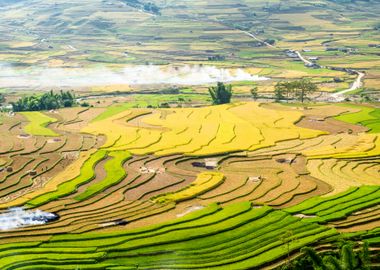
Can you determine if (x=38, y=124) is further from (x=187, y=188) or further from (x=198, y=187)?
(x=198, y=187)

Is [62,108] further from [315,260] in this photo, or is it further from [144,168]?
[315,260]

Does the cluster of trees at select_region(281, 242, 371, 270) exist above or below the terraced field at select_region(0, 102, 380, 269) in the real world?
above

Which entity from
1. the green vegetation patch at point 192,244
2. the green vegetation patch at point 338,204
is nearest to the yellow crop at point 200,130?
the green vegetation patch at point 338,204

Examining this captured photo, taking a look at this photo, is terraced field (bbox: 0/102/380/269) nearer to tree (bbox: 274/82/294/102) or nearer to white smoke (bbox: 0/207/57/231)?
white smoke (bbox: 0/207/57/231)

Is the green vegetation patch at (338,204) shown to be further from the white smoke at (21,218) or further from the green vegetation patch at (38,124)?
the green vegetation patch at (38,124)

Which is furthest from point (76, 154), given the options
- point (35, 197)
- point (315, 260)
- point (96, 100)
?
point (96, 100)

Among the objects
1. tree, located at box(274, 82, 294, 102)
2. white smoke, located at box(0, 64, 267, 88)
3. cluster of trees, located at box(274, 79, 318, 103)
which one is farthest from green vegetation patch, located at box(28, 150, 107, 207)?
white smoke, located at box(0, 64, 267, 88)

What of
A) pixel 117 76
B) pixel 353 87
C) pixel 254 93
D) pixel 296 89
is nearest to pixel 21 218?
pixel 254 93
